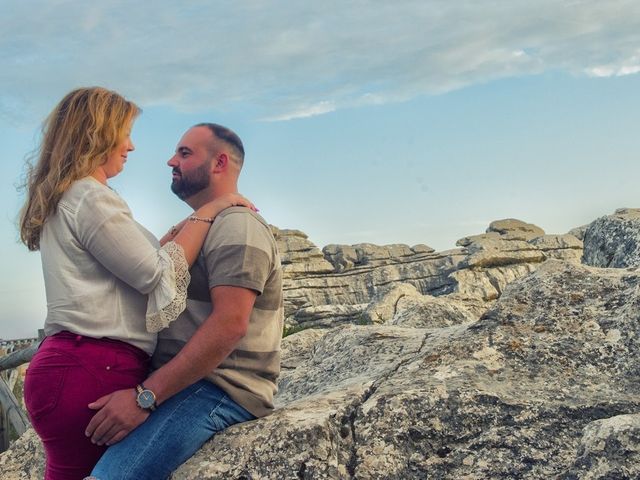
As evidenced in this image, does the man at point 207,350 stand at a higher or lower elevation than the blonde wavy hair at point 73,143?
lower

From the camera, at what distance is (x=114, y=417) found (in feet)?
11.5

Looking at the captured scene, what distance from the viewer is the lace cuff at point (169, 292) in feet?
11.8

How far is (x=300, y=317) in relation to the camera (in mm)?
37500

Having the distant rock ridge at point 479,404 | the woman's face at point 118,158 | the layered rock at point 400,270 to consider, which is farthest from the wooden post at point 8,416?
the layered rock at point 400,270

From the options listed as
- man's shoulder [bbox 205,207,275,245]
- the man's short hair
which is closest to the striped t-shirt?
man's shoulder [bbox 205,207,275,245]

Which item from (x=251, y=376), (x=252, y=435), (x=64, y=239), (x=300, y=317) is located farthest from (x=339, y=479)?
(x=300, y=317)

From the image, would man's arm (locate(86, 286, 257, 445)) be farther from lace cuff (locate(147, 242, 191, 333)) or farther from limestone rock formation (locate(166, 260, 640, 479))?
limestone rock formation (locate(166, 260, 640, 479))

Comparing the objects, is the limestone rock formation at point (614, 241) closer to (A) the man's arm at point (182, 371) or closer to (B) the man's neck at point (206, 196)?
(B) the man's neck at point (206, 196)

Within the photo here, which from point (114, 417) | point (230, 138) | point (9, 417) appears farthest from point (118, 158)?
point (9, 417)

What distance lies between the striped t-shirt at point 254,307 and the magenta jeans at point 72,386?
0.26m

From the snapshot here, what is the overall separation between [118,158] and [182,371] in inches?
44.2

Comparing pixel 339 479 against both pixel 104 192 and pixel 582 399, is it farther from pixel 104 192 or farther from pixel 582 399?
pixel 104 192

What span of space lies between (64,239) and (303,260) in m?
52.2

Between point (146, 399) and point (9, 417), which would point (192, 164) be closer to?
point (146, 399)
